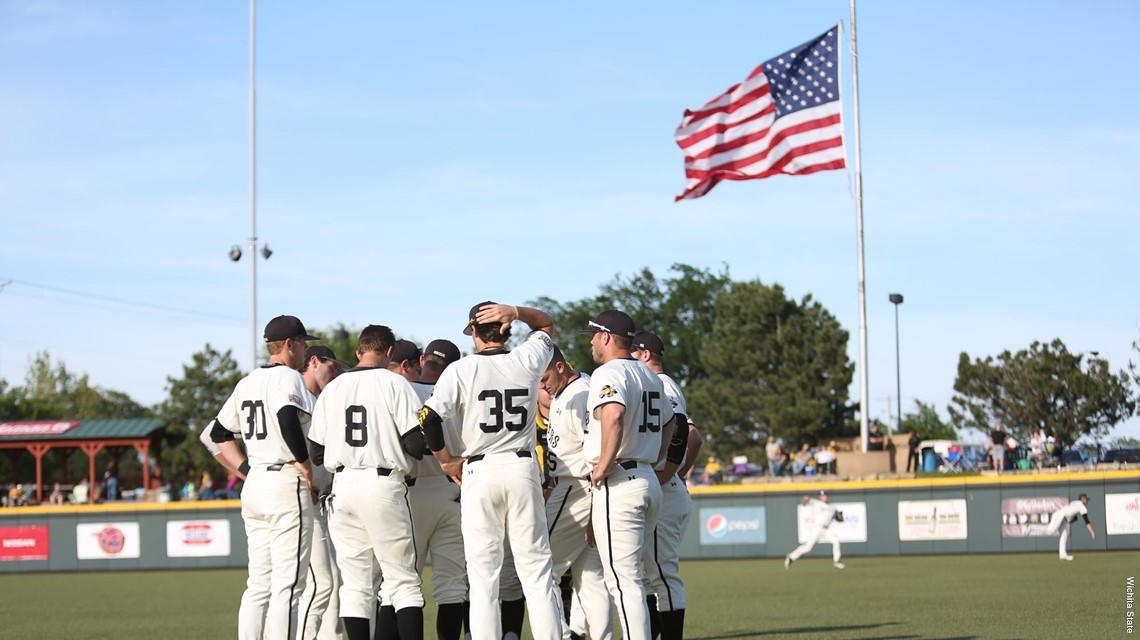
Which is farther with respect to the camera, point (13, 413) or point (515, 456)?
point (13, 413)

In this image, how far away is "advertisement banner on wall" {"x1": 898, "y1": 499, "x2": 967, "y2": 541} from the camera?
26047 mm

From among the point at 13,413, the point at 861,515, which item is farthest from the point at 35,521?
the point at 13,413

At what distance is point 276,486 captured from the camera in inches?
313

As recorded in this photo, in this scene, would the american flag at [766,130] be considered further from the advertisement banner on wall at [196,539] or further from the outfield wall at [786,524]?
the advertisement banner on wall at [196,539]

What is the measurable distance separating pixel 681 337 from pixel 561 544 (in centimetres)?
7583

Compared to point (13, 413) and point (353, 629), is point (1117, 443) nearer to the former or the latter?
point (353, 629)

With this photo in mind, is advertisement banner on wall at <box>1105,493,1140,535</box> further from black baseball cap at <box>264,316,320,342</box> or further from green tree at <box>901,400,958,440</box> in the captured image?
green tree at <box>901,400,958,440</box>

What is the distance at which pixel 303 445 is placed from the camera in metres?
7.83

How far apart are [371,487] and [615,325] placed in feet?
6.37

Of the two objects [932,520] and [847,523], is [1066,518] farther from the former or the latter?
[847,523]

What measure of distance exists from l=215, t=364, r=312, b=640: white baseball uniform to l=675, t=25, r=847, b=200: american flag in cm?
1758

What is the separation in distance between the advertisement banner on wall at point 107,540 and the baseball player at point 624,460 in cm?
2559

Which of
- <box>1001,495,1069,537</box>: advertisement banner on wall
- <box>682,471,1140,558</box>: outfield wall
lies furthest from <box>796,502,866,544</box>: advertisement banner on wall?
<box>1001,495,1069,537</box>: advertisement banner on wall

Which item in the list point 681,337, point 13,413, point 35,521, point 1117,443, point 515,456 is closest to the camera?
point 515,456
